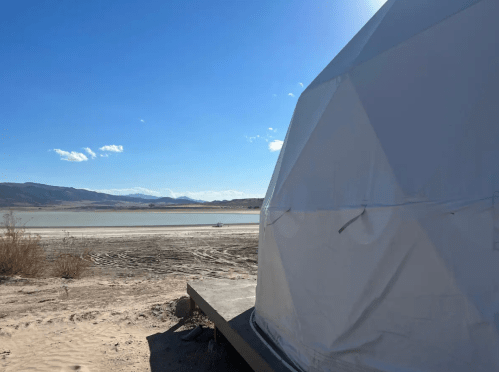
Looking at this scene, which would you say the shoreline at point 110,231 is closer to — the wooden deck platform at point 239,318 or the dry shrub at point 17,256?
the dry shrub at point 17,256

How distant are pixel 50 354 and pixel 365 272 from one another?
15.2 ft

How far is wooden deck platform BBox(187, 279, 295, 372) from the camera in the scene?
10.5ft

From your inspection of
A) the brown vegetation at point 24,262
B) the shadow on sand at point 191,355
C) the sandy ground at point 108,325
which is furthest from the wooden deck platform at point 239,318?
the brown vegetation at point 24,262

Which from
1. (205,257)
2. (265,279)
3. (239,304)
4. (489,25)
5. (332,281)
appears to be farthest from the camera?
(205,257)

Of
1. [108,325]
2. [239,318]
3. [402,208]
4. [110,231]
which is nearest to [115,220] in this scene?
[110,231]

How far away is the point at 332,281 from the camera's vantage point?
270cm

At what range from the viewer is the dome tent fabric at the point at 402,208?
1.98 meters

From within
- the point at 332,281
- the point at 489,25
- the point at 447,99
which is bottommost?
the point at 332,281

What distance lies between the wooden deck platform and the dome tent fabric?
7.4 inches

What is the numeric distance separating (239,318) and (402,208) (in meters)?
2.82

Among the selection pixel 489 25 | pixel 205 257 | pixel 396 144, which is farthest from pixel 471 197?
pixel 205 257

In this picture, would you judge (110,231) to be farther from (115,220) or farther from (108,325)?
(108,325)

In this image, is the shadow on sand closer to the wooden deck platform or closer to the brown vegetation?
the wooden deck platform

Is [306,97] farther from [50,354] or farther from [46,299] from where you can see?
[46,299]
